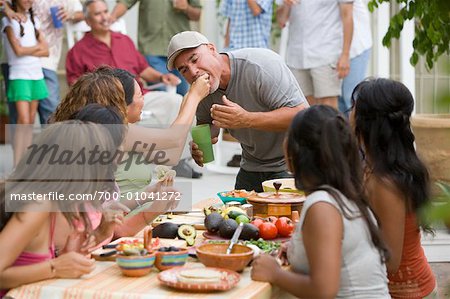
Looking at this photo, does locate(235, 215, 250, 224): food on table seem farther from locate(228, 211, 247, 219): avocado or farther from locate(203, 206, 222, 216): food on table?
locate(203, 206, 222, 216): food on table

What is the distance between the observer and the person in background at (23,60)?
6.67 meters

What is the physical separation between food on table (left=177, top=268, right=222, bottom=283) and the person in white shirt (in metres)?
4.34

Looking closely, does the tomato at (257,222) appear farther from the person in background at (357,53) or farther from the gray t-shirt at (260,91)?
the person in background at (357,53)

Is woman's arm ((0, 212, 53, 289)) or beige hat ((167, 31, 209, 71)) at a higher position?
beige hat ((167, 31, 209, 71))

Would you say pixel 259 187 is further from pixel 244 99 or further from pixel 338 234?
pixel 338 234

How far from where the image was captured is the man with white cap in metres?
3.75

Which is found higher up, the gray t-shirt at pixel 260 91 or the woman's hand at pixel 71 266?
the gray t-shirt at pixel 260 91

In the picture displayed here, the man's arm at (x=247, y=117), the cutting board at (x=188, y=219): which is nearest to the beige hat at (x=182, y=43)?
the man's arm at (x=247, y=117)

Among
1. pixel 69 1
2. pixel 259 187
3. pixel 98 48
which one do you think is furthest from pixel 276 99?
pixel 69 1

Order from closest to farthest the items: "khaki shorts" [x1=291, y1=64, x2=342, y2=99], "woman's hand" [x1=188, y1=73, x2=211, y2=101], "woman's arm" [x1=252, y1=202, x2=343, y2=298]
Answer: "woman's arm" [x1=252, y1=202, x2=343, y2=298] → "woman's hand" [x1=188, y1=73, x2=211, y2=101] → "khaki shorts" [x1=291, y1=64, x2=342, y2=99]

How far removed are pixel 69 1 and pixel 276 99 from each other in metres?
4.07

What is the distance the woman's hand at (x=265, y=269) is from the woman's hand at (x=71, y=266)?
1.62 feet

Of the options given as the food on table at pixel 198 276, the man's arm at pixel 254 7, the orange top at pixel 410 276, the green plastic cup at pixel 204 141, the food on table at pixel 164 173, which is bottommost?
the orange top at pixel 410 276

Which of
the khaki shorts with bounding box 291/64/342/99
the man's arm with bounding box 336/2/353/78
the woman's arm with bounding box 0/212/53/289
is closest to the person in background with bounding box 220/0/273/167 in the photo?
the khaki shorts with bounding box 291/64/342/99
